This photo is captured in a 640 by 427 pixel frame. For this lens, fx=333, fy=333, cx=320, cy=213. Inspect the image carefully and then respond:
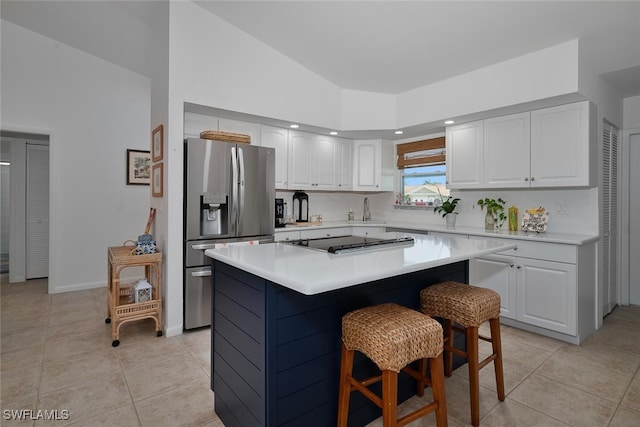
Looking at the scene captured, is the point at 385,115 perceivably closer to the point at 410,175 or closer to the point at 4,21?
the point at 410,175

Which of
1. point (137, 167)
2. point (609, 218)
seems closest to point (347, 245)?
point (609, 218)

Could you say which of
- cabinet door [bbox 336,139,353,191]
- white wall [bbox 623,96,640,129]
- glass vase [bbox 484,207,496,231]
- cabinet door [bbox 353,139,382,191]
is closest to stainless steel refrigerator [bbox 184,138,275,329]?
cabinet door [bbox 336,139,353,191]

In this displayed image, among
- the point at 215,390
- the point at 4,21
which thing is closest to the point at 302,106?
the point at 215,390

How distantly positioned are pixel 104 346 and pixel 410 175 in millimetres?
4165

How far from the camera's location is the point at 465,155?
3.83 m

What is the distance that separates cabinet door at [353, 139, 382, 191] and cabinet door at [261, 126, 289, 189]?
118cm

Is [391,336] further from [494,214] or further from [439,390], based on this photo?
[494,214]

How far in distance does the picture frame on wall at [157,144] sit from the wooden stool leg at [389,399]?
9.20 ft

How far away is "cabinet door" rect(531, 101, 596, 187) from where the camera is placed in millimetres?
2941

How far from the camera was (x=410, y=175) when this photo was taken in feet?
16.2

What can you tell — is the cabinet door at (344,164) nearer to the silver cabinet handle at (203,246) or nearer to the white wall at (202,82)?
the white wall at (202,82)

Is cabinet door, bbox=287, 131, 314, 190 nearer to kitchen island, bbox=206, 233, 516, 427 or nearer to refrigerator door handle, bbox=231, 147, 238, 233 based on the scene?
refrigerator door handle, bbox=231, 147, 238, 233

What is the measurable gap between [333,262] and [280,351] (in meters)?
0.45

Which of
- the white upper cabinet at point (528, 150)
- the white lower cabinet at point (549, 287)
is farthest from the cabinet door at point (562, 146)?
the white lower cabinet at point (549, 287)
